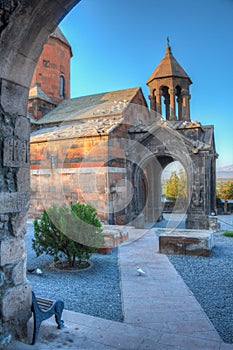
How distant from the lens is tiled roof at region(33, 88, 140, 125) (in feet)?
45.4

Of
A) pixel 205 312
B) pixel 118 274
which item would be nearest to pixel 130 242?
Answer: pixel 118 274

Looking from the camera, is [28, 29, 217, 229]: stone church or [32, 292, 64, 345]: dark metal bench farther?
[28, 29, 217, 229]: stone church

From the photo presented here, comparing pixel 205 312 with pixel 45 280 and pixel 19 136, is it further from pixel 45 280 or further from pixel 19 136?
pixel 19 136

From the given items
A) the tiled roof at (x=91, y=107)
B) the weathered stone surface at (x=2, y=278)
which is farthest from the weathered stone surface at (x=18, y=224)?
the tiled roof at (x=91, y=107)

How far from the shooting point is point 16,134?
2.84 metres

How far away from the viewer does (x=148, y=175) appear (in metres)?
15.8

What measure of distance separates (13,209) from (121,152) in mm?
9439

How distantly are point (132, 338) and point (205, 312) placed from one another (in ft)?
4.46

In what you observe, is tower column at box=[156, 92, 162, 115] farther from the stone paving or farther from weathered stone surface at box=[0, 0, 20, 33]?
weathered stone surface at box=[0, 0, 20, 33]

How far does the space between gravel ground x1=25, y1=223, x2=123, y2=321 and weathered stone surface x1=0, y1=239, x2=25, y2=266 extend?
1.56m

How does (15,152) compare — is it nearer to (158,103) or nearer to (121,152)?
(121,152)

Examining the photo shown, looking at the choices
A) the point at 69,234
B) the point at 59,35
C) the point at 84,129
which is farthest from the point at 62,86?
the point at 69,234

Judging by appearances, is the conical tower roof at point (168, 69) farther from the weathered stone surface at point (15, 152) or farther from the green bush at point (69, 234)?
the weathered stone surface at point (15, 152)

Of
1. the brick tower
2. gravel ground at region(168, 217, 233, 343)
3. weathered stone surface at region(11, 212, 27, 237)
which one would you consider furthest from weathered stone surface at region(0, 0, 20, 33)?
the brick tower
